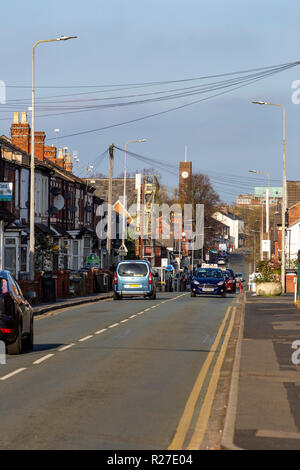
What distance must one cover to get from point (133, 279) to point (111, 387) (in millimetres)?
30876

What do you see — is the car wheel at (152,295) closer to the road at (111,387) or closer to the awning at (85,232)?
the road at (111,387)

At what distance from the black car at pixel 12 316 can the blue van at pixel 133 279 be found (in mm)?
24784

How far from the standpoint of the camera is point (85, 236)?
2876 inches

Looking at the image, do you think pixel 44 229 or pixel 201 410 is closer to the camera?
pixel 201 410

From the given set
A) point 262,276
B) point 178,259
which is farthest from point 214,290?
point 178,259

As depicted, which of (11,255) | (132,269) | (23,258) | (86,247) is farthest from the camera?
(86,247)

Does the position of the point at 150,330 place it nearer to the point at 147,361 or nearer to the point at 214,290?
the point at 147,361

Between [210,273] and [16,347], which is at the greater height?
[210,273]

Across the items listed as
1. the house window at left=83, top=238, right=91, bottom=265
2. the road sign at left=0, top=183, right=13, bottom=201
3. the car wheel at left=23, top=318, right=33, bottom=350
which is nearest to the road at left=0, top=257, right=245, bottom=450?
the car wheel at left=23, top=318, right=33, bottom=350

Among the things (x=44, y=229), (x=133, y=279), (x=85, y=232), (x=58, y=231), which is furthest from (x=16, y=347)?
(x=85, y=232)

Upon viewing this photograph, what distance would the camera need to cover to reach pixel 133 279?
4459cm

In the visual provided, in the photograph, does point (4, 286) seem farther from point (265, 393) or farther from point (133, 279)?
point (133, 279)

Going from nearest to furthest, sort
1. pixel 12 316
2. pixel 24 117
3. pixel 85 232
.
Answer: pixel 12 316
pixel 24 117
pixel 85 232

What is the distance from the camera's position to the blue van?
144 feet
